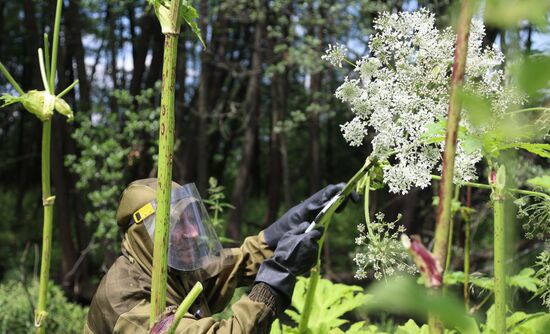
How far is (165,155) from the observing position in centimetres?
135

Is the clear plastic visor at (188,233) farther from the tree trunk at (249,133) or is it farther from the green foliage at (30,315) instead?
the tree trunk at (249,133)

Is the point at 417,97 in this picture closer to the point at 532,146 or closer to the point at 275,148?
the point at 532,146

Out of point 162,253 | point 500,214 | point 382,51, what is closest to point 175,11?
point 162,253

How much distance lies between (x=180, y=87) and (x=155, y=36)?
1333mm

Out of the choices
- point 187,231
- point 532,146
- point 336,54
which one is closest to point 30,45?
point 187,231

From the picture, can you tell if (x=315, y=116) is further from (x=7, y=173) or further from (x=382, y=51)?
(x=7, y=173)

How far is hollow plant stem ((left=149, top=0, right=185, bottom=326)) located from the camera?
4.39 ft

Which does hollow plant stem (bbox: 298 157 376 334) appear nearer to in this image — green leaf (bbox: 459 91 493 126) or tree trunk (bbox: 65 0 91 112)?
green leaf (bbox: 459 91 493 126)

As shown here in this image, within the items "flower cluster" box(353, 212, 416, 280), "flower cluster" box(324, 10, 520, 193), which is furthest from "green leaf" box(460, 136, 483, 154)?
"flower cluster" box(353, 212, 416, 280)

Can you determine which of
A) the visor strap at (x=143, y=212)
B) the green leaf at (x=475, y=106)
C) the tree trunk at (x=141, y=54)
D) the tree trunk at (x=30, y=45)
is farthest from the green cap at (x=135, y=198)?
the tree trunk at (x=30, y=45)

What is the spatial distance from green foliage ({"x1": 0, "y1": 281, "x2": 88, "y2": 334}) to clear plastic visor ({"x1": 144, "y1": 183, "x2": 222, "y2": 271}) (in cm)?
455

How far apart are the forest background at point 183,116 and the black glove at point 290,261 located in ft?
8.92

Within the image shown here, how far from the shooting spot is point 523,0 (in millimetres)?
516

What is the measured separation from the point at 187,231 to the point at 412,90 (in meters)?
1.07
